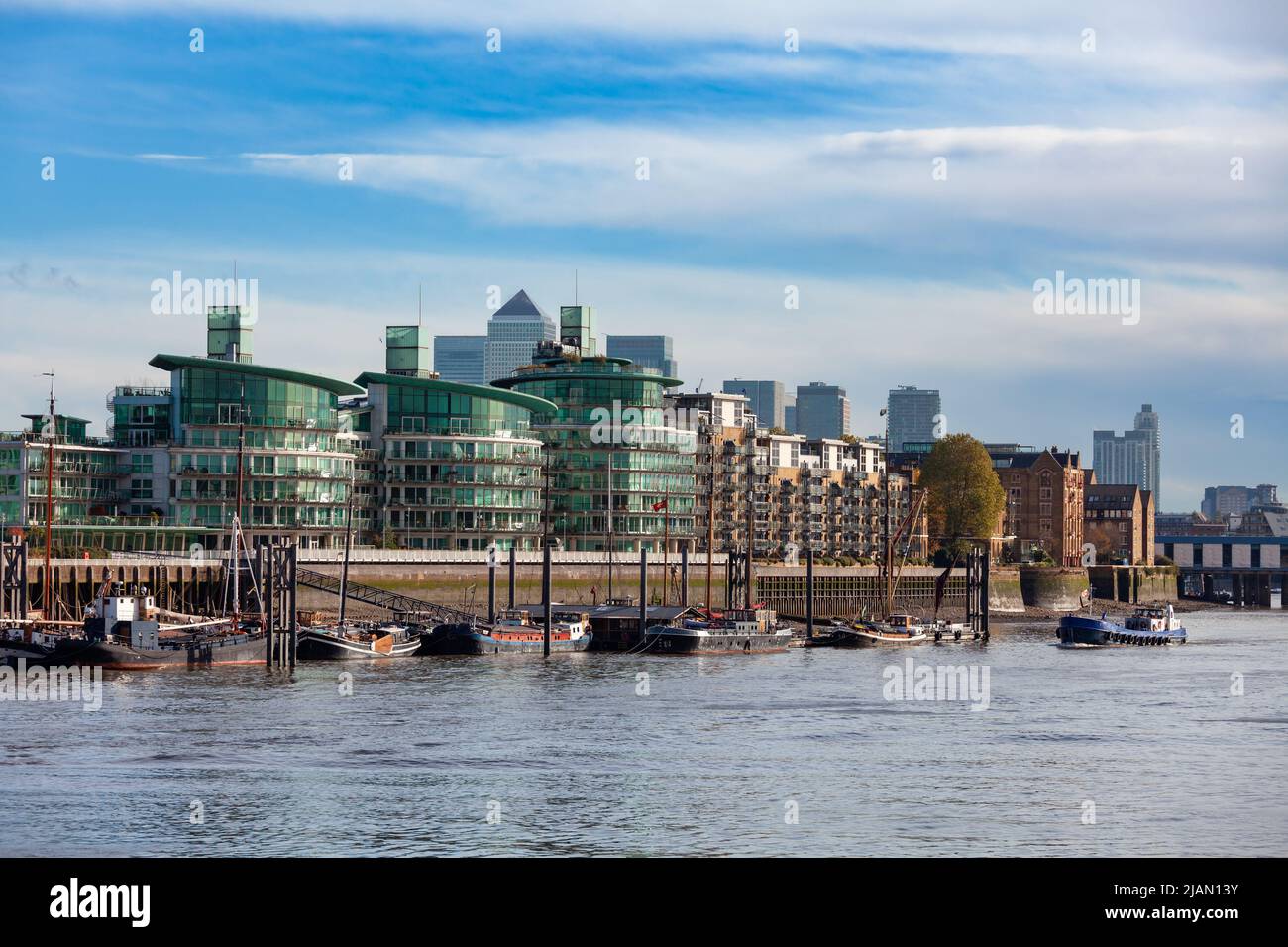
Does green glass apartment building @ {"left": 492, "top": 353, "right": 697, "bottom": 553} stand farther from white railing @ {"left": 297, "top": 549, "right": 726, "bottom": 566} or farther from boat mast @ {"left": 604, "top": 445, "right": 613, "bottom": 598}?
white railing @ {"left": 297, "top": 549, "right": 726, "bottom": 566}

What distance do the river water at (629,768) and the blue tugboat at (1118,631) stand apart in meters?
45.1

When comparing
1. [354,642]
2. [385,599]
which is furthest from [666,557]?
[354,642]

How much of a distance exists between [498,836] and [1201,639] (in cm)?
11977

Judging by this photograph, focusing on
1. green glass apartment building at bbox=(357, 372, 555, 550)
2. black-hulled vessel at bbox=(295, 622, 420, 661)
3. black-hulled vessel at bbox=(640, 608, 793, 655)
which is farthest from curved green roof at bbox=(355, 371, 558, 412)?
black-hulled vessel at bbox=(295, 622, 420, 661)

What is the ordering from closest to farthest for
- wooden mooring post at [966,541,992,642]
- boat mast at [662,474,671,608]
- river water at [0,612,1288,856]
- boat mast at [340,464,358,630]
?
1. river water at [0,612,1288,856]
2. boat mast at [340,464,358,630]
3. boat mast at [662,474,671,608]
4. wooden mooring post at [966,541,992,642]

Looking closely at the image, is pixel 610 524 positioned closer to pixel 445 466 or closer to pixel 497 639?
pixel 445 466

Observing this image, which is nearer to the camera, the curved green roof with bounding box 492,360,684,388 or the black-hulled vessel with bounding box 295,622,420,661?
the black-hulled vessel with bounding box 295,622,420,661

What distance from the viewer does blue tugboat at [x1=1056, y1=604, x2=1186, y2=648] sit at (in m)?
132

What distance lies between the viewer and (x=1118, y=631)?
136m

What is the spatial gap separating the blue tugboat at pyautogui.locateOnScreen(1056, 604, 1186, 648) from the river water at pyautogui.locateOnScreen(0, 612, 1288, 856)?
45136 mm

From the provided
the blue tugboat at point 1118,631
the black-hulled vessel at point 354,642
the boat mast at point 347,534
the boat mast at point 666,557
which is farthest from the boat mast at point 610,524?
the blue tugboat at point 1118,631

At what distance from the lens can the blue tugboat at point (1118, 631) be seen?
132 m
